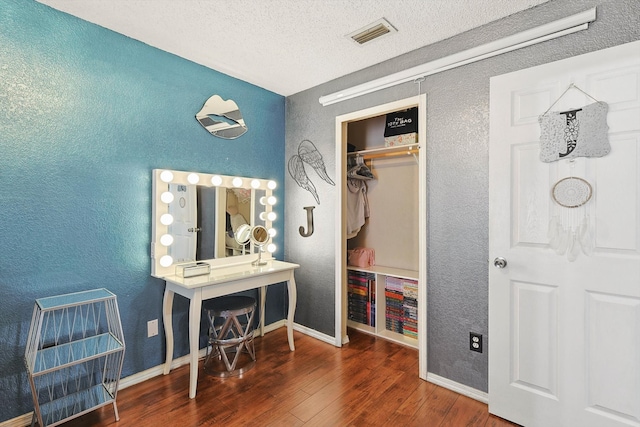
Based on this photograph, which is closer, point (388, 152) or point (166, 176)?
point (166, 176)

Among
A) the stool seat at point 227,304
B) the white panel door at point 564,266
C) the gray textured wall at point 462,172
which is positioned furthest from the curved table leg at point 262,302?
the white panel door at point 564,266

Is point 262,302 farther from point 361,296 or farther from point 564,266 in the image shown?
point 564,266

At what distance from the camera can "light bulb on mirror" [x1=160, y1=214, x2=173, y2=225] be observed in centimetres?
231

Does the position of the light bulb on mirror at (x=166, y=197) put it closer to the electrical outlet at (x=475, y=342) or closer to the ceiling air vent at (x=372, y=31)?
the ceiling air vent at (x=372, y=31)

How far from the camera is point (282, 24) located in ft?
6.70

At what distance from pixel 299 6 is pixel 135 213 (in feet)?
5.69

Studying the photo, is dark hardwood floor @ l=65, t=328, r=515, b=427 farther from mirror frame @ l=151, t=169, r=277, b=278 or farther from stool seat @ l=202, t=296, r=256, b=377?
mirror frame @ l=151, t=169, r=277, b=278

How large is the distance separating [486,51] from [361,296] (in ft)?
7.56

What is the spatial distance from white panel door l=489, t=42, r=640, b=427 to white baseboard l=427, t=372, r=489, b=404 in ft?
0.42

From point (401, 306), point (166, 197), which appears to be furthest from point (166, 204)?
point (401, 306)

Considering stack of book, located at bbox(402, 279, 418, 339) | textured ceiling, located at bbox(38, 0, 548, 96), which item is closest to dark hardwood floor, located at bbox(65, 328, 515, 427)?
stack of book, located at bbox(402, 279, 418, 339)

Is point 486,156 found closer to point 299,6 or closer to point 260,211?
point 299,6

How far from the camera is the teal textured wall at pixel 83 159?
5.77ft

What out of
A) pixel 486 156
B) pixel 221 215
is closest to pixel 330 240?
pixel 221 215
